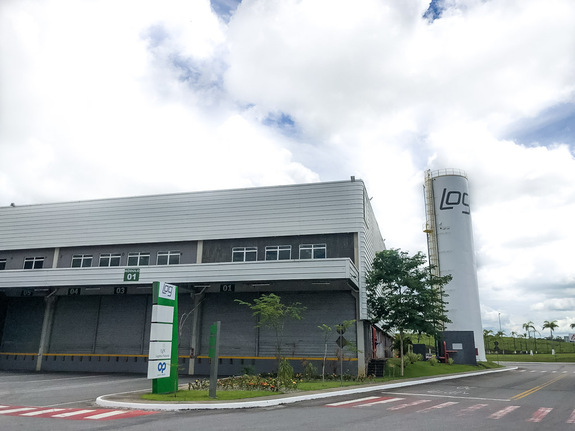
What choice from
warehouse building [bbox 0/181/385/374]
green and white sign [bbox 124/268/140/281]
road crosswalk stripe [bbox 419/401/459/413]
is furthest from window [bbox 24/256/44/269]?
road crosswalk stripe [bbox 419/401/459/413]

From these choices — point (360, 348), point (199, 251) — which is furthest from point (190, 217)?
point (360, 348)

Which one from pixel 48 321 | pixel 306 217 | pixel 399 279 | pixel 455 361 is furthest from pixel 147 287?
pixel 455 361

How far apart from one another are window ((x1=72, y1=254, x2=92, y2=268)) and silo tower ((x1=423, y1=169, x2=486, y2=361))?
35.7 meters

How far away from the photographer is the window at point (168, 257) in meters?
34.8

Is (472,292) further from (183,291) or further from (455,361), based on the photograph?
(183,291)

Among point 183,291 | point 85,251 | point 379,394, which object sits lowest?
point 379,394

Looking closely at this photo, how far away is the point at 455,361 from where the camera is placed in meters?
45.0

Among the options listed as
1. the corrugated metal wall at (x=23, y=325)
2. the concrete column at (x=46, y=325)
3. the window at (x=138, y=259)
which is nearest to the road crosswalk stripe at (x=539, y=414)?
the window at (x=138, y=259)

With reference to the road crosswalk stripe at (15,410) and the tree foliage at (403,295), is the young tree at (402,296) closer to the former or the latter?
the tree foliage at (403,295)

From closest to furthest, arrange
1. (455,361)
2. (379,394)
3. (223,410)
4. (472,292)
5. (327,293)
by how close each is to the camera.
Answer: (223,410), (379,394), (327,293), (455,361), (472,292)

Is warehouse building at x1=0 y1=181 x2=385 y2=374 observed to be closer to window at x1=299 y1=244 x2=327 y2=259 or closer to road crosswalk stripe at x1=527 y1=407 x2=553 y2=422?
window at x1=299 y1=244 x2=327 y2=259

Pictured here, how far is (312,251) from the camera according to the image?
32250 mm

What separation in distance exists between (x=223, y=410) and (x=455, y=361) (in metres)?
36.3

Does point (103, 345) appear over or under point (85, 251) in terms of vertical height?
under
